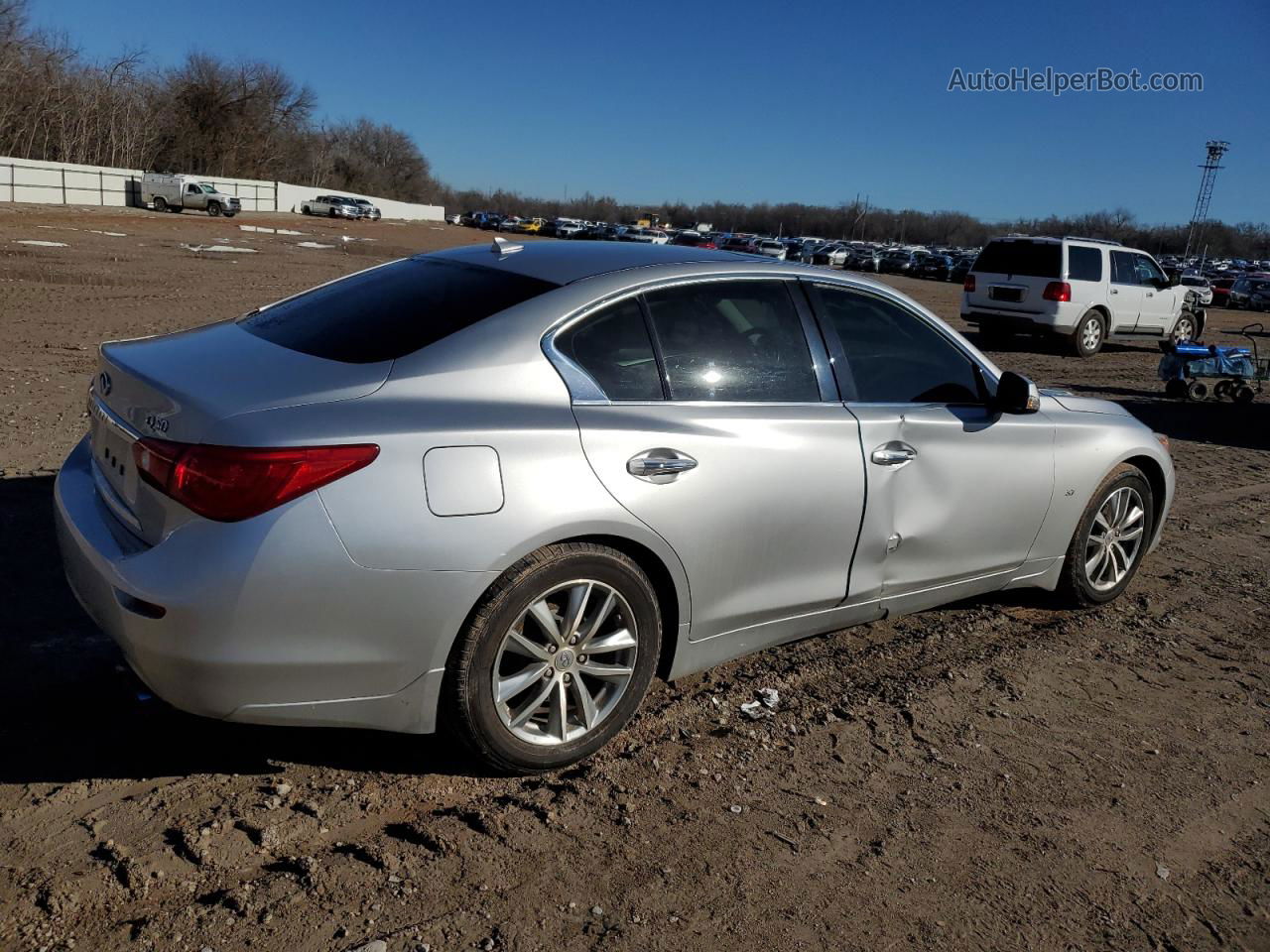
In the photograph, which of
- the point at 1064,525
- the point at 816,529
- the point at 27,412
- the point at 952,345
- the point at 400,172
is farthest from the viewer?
the point at 400,172

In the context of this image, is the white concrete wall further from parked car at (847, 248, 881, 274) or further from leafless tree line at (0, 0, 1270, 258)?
parked car at (847, 248, 881, 274)

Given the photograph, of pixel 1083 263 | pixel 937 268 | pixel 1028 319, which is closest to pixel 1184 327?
pixel 1083 263

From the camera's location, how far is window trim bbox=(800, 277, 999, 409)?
4.07 metres

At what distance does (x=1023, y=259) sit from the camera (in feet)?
59.2

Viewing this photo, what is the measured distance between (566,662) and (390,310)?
1339 mm

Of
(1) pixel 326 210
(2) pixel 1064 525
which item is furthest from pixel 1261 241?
(2) pixel 1064 525

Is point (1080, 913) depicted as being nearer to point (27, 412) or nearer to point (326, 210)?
point (27, 412)

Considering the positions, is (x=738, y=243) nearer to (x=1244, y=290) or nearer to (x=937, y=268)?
(x=937, y=268)

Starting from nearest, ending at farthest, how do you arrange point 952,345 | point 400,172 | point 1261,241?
point 952,345
point 400,172
point 1261,241

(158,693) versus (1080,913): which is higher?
(158,693)

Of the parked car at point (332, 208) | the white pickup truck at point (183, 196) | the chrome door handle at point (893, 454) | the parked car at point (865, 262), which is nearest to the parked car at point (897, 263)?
the parked car at point (865, 262)

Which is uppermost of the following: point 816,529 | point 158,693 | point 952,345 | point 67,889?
point 952,345

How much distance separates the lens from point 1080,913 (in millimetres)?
2922

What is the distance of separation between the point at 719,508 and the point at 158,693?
69.5 inches
